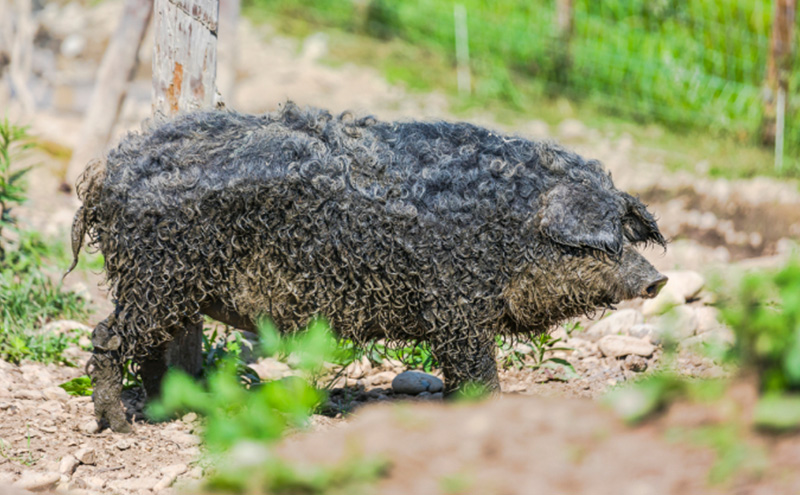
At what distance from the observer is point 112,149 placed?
366 cm

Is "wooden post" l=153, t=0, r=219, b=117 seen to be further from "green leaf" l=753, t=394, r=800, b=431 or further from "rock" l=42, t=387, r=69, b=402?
"green leaf" l=753, t=394, r=800, b=431

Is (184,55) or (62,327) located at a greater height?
(184,55)

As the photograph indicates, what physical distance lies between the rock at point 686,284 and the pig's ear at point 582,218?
187cm

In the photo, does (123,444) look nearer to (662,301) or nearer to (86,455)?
(86,455)

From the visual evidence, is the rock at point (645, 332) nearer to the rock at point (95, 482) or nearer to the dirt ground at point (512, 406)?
the dirt ground at point (512, 406)

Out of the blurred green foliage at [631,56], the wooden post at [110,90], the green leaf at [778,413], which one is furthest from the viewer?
the blurred green foliage at [631,56]

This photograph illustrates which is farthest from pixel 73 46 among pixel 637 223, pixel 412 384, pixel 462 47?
pixel 637 223

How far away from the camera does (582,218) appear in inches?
137

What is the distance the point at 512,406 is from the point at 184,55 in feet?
9.27

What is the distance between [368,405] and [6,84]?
249 inches

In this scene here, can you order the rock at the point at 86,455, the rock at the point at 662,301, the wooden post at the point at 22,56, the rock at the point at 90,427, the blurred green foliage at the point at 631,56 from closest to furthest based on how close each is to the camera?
the rock at the point at 86,455 < the rock at the point at 90,427 < the rock at the point at 662,301 < the wooden post at the point at 22,56 < the blurred green foliage at the point at 631,56

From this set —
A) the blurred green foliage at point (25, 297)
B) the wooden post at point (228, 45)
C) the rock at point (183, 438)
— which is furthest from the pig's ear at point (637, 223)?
the wooden post at point (228, 45)

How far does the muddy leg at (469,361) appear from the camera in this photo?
3.57m

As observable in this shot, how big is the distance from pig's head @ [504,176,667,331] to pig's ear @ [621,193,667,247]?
0.24 ft
